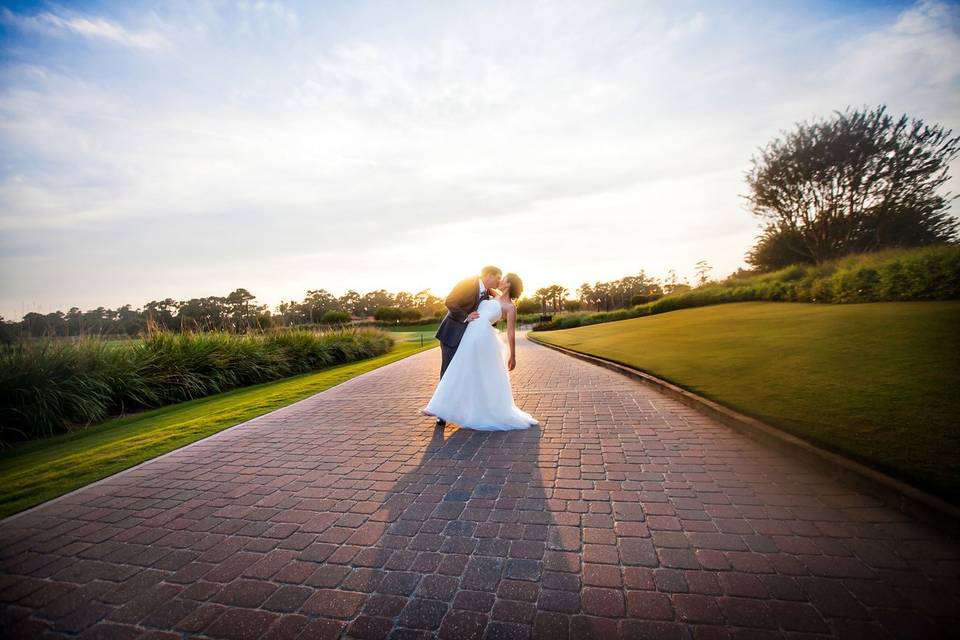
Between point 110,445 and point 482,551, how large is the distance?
20.8 ft

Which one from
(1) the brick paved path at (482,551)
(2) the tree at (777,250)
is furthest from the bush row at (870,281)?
(1) the brick paved path at (482,551)

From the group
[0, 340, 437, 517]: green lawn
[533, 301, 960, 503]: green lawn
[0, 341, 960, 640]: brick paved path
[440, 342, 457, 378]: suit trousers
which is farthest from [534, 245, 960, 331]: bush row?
[0, 340, 437, 517]: green lawn

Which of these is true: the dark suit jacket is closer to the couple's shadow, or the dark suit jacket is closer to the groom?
the groom

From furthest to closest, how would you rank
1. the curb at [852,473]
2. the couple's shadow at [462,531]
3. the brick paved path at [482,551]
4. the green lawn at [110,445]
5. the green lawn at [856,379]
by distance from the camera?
the green lawn at [110,445], the green lawn at [856,379], the curb at [852,473], the couple's shadow at [462,531], the brick paved path at [482,551]

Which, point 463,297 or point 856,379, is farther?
point 463,297

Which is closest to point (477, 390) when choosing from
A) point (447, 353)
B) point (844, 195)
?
point (447, 353)

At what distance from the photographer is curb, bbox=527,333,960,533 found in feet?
9.16

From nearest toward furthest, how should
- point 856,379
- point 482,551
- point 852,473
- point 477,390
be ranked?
point 482,551 → point 852,473 → point 856,379 → point 477,390

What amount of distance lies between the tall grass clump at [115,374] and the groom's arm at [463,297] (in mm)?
7654

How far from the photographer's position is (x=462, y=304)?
588 centimetres

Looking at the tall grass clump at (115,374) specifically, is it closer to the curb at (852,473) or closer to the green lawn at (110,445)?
the green lawn at (110,445)

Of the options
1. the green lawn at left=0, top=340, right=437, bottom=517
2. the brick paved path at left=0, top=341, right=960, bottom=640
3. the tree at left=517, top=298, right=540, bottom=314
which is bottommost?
the brick paved path at left=0, top=341, right=960, bottom=640

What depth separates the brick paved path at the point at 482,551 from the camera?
2.07 meters

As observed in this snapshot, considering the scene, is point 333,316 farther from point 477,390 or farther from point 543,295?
point 543,295
